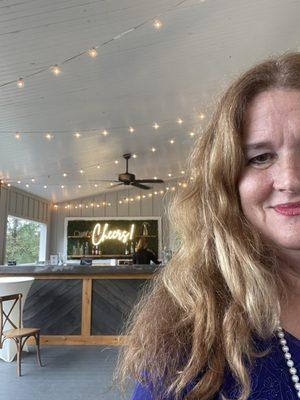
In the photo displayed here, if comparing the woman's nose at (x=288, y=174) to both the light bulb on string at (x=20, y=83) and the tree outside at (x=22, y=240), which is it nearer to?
the light bulb on string at (x=20, y=83)

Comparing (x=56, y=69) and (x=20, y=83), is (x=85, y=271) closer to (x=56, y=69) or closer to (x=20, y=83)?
(x=20, y=83)

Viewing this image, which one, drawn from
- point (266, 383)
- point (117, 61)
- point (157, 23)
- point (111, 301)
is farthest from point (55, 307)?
point (266, 383)

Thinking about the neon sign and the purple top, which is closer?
the purple top

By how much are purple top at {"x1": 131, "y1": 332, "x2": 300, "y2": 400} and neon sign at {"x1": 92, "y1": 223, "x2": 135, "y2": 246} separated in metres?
11.2

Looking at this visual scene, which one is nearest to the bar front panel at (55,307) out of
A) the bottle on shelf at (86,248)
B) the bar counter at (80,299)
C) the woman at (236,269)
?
the bar counter at (80,299)

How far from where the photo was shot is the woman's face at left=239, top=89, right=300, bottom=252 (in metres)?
0.75

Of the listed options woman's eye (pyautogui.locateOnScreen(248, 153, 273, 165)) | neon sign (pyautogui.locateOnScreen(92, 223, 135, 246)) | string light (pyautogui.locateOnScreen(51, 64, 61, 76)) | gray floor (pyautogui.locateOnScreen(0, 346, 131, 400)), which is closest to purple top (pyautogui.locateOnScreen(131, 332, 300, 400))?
woman's eye (pyautogui.locateOnScreen(248, 153, 273, 165))

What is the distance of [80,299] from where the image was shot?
18.3 ft

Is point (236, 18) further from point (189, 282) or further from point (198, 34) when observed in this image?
point (189, 282)

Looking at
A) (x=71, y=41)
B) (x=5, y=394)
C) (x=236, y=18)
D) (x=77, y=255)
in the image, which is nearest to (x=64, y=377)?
(x=5, y=394)

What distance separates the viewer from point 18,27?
3.06 meters

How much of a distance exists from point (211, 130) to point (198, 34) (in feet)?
11.4

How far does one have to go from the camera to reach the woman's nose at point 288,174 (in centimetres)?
74

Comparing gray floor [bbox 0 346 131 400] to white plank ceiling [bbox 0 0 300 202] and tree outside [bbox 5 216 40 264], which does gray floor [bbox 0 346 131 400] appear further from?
tree outside [bbox 5 216 40 264]
